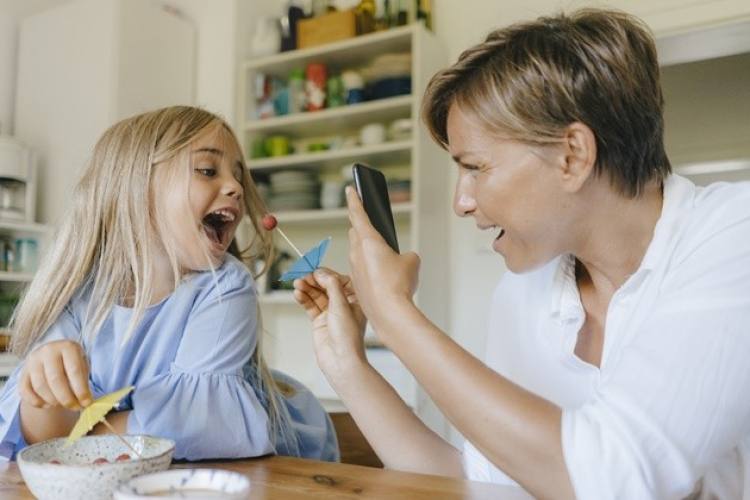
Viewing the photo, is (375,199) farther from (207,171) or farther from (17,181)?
(17,181)

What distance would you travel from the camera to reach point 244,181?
54.1 inches

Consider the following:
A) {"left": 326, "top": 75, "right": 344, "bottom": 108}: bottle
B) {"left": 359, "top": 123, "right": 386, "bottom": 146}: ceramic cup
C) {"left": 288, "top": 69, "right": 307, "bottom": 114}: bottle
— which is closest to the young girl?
{"left": 359, "top": 123, "right": 386, "bottom": 146}: ceramic cup

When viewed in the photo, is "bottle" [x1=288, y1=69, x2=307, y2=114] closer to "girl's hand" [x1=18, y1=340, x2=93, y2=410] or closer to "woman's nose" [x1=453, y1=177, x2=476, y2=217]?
"woman's nose" [x1=453, y1=177, x2=476, y2=217]

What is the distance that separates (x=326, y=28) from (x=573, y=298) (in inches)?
93.9

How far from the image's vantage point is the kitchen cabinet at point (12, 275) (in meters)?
2.61

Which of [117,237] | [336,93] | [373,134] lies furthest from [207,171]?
[336,93]

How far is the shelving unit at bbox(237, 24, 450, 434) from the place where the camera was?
2.72 m

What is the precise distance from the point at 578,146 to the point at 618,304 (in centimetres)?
21

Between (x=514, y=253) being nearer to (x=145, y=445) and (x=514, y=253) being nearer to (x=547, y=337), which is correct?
(x=547, y=337)

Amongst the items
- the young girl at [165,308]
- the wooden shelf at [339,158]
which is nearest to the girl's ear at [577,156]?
the young girl at [165,308]

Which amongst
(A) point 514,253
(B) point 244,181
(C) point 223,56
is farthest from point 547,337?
(C) point 223,56

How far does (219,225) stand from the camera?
4.28 feet

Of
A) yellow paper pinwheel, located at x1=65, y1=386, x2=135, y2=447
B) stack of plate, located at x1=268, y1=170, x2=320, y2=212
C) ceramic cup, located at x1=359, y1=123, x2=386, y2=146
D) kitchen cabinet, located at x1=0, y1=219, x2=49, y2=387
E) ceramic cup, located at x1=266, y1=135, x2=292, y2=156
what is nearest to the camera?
yellow paper pinwheel, located at x1=65, y1=386, x2=135, y2=447

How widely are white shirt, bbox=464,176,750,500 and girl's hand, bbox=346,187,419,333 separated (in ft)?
0.77
